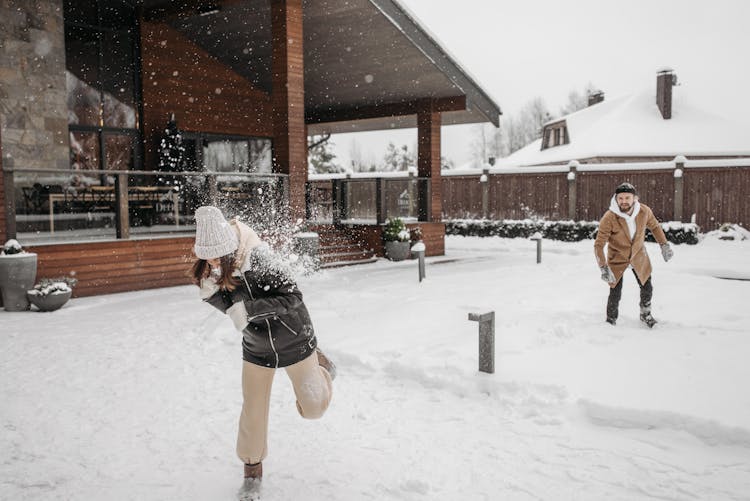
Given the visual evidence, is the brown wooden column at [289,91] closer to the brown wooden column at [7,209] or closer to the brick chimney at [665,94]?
the brown wooden column at [7,209]

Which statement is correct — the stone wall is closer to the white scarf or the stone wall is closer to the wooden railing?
the wooden railing

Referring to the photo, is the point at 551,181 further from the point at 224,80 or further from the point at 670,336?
the point at 670,336

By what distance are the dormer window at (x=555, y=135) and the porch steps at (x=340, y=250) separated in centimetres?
2593

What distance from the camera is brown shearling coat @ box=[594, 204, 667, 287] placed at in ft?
21.6

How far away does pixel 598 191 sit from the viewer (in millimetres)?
19703

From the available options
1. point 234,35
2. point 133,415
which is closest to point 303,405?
point 133,415

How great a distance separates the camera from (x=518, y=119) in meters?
89.1

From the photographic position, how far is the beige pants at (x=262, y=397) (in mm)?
3219

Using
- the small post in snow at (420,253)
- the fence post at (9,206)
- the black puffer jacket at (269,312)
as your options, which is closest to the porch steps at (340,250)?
the small post in snow at (420,253)

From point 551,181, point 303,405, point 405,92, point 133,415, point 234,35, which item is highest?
point 234,35

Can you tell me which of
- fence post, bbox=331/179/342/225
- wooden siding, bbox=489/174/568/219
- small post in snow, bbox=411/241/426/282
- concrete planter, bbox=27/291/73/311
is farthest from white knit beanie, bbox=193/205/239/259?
wooden siding, bbox=489/174/568/219

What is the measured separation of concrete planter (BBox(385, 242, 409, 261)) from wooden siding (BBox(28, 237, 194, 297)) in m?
5.16

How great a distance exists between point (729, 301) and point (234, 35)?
11.7m

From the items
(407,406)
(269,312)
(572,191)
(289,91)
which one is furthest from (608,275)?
(572,191)
